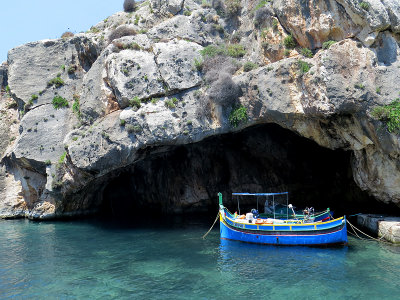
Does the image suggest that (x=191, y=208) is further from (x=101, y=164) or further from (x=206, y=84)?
(x=206, y=84)

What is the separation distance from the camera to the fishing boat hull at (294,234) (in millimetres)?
19438

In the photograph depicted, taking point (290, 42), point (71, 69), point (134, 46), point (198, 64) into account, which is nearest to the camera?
point (290, 42)

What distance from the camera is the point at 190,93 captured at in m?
26.6

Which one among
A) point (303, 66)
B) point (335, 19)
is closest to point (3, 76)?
point (303, 66)

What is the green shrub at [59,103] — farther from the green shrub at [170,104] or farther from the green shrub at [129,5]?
the green shrub at [170,104]

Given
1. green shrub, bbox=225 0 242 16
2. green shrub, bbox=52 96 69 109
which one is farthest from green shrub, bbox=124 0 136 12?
green shrub, bbox=52 96 69 109

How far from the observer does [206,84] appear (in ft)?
87.3

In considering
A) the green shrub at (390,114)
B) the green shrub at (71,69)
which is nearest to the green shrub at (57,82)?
the green shrub at (71,69)

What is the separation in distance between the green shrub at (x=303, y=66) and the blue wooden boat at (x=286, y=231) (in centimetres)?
966

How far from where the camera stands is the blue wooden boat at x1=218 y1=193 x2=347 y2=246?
19.5m

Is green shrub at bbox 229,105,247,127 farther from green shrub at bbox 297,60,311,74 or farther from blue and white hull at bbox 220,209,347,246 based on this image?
blue and white hull at bbox 220,209,347,246

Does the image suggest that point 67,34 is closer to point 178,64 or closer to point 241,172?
point 178,64

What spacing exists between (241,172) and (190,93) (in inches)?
499

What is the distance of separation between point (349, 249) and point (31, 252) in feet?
63.5
